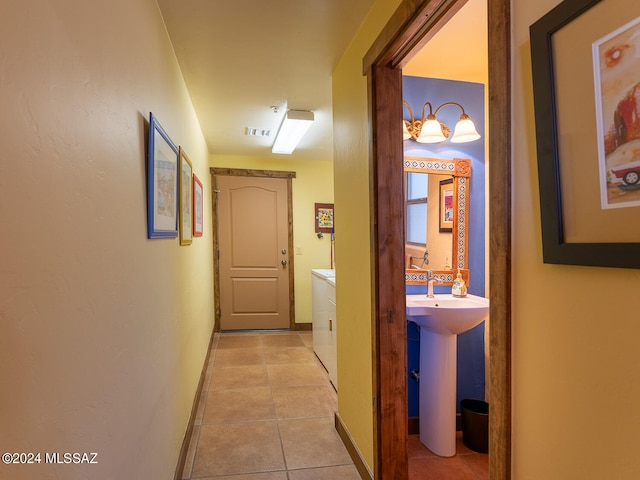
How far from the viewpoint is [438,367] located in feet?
6.75

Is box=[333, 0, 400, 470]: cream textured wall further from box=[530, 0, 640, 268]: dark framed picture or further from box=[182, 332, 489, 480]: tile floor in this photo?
box=[530, 0, 640, 268]: dark framed picture

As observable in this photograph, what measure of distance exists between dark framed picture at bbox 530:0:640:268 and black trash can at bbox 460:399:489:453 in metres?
1.74

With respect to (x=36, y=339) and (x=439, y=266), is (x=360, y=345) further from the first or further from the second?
(x=36, y=339)

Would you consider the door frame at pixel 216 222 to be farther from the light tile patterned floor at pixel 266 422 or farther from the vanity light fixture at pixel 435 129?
the vanity light fixture at pixel 435 129

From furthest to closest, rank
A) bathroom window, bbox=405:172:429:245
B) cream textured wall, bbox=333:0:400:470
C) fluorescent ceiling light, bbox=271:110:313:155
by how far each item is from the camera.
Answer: fluorescent ceiling light, bbox=271:110:313:155 < bathroom window, bbox=405:172:429:245 < cream textured wall, bbox=333:0:400:470

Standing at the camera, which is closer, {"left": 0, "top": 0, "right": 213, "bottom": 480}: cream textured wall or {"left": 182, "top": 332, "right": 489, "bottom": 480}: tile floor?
{"left": 0, "top": 0, "right": 213, "bottom": 480}: cream textured wall

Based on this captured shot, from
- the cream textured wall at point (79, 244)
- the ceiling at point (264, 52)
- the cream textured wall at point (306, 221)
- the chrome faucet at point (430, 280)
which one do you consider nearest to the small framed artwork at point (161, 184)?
the cream textured wall at point (79, 244)

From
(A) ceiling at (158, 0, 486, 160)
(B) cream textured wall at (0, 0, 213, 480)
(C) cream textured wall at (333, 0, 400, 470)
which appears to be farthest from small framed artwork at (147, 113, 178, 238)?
(C) cream textured wall at (333, 0, 400, 470)

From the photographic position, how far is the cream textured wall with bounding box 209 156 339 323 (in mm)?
4918

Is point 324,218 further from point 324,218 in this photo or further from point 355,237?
point 355,237

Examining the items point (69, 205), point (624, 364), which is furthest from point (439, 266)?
point (69, 205)

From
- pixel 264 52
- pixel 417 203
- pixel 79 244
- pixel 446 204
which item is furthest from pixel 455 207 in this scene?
pixel 79 244

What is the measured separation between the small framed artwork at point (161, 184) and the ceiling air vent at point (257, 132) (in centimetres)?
164

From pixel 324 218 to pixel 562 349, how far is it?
4.37m
